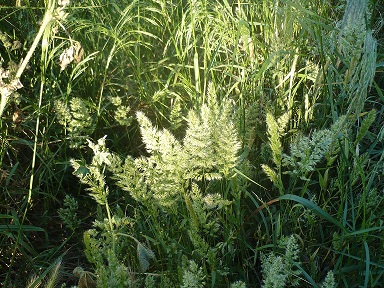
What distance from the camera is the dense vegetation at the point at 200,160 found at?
5.68ft

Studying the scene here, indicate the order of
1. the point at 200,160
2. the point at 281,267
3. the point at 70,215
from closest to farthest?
the point at 281,267
the point at 200,160
the point at 70,215

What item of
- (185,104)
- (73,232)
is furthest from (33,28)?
(73,232)

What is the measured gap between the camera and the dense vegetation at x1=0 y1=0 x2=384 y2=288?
1.73 m

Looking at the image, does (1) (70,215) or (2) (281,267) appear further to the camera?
(1) (70,215)

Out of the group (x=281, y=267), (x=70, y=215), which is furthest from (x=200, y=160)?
(x=70, y=215)

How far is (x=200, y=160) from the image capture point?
177 cm

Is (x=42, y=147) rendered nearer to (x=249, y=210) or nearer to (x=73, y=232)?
(x=73, y=232)

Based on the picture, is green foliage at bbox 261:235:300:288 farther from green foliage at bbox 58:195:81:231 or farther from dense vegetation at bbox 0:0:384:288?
green foliage at bbox 58:195:81:231

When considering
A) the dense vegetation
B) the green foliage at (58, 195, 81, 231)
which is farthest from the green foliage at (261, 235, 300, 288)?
the green foliage at (58, 195, 81, 231)

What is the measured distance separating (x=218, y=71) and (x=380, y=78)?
28.7 inches

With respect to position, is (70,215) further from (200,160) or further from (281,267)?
(281,267)

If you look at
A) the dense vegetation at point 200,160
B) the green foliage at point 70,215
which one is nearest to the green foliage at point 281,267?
the dense vegetation at point 200,160

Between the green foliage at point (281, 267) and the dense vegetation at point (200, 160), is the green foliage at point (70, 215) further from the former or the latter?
the green foliage at point (281, 267)

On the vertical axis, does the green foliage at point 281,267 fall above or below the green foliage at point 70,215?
above
